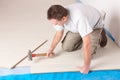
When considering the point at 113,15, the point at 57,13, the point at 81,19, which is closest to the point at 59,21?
the point at 57,13

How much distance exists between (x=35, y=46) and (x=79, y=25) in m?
0.86

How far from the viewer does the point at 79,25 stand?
2285mm

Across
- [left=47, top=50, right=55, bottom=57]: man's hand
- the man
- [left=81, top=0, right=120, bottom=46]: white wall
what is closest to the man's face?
the man

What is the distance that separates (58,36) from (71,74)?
17.9 inches

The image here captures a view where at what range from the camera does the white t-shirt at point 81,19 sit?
226 cm

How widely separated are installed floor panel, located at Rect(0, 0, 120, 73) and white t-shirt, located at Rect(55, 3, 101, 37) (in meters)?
0.40

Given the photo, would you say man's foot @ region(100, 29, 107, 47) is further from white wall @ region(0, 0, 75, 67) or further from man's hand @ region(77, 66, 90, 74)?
white wall @ region(0, 0, 75, 67)

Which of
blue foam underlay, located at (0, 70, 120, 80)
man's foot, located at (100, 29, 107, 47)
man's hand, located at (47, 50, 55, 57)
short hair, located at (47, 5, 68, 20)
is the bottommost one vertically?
blue foam underlay, located at (0, 70, 120, 80)

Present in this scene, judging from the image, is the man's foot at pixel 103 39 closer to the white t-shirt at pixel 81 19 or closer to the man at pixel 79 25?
the man at pixel 79 25

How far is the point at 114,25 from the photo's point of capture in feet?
9.82

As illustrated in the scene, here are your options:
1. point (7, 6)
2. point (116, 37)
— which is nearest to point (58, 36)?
point (116, 37)

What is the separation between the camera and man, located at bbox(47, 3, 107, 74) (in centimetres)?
225

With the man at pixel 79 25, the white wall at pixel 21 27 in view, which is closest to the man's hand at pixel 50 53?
the man at pixel 79 25

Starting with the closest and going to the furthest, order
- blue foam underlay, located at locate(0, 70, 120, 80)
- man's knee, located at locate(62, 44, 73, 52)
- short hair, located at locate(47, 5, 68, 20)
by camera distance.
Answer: short hair, located at locate(47, 5, 68, 20), blue foam underlay, located at locate(0, 70, 120, 80), man's knee, located at locate(62, 44, 73, 52)
